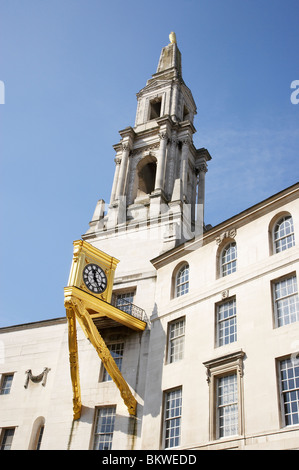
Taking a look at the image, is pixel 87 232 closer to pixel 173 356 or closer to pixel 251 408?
pixel 173 356

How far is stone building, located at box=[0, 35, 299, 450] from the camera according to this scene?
20969 mm

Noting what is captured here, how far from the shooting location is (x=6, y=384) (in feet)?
108

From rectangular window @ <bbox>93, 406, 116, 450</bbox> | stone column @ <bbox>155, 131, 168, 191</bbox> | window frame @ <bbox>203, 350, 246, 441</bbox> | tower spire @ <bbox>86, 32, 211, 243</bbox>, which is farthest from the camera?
stone column @ <bbox>155, 131, 168, 191</bbox>

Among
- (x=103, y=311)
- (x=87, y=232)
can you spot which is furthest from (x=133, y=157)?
(x=103, y=311)

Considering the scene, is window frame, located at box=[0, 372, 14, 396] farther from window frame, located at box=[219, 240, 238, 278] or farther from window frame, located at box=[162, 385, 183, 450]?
window frame, located at box=[219, 240, 238, 278]

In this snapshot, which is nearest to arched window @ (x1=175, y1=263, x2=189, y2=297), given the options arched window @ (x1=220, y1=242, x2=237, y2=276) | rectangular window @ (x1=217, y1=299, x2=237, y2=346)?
arched window @ (x1=220, y1=242, x2=237, y2=276)

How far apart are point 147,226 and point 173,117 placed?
13081 millimetres

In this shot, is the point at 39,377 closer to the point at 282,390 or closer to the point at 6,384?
the point at 6,384

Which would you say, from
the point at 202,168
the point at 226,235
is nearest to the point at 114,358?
the point at 226,235

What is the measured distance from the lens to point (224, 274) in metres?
26.0

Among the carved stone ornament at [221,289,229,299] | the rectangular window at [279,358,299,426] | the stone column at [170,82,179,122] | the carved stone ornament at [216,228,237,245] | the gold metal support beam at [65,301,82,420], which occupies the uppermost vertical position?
the stone column at [170,82,179,122]

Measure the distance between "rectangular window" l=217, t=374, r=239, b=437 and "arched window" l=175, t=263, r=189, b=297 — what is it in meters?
6.16

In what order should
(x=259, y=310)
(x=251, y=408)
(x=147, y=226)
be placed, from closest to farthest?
1. (x=251, y=408)
2. (x=259, y=310)
3. (x=147, y=226)

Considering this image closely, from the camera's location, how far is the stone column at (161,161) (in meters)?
38.3
